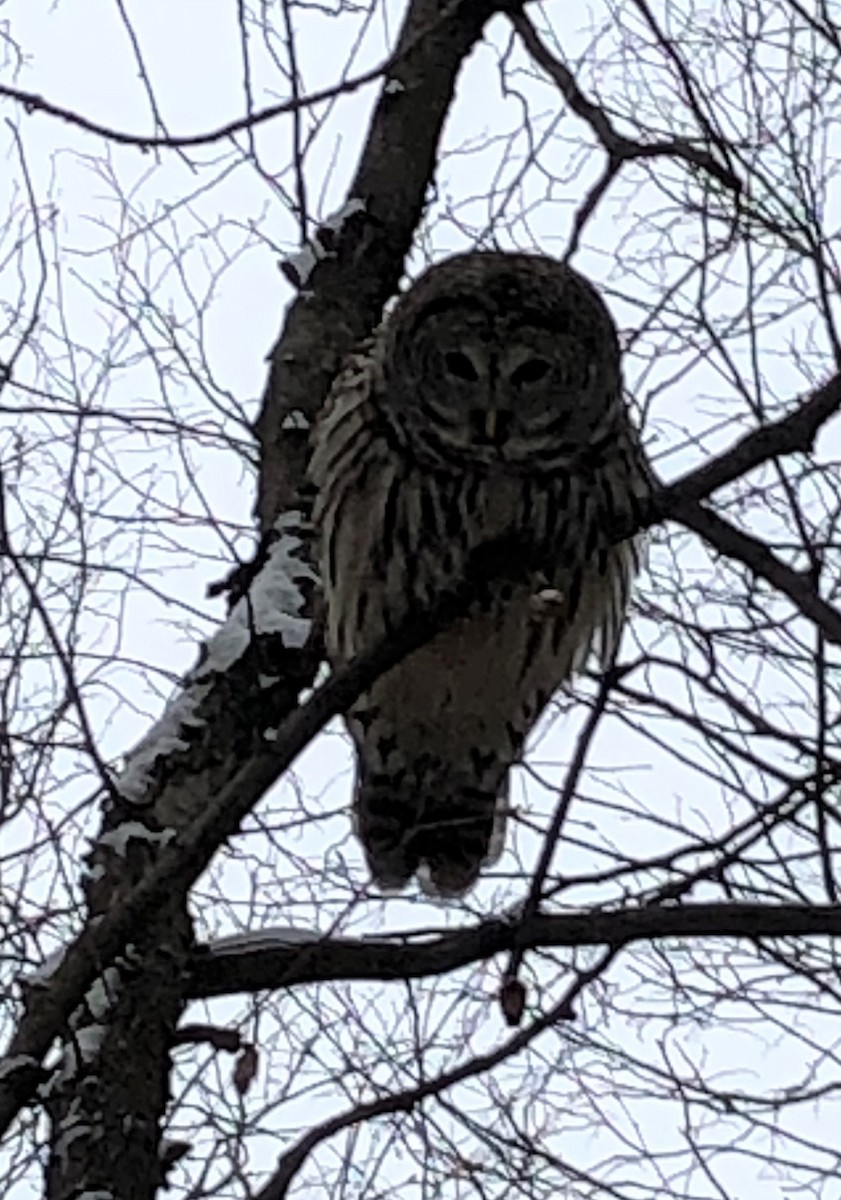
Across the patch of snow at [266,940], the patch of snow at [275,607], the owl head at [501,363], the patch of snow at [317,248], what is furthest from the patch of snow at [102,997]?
the patch of snow at [317,248]

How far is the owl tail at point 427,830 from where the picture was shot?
4281mm

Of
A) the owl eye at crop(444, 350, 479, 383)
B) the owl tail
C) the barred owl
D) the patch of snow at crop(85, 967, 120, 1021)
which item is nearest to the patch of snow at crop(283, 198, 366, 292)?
the barred owl

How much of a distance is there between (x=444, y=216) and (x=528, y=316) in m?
0.84

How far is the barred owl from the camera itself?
4.06m

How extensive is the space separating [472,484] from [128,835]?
2.66 ft

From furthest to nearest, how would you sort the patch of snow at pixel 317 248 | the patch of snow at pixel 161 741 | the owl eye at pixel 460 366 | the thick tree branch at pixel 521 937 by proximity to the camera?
the patch of snow at pixel 317 248 < the owl eye at pixel 460 366 < the patch of snow at pixel 161 741 < the thick tree branch at pixel 521 937

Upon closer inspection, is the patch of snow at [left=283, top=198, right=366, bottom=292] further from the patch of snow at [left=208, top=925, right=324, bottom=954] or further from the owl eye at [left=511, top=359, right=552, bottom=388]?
the patch of snow at [left=208, top=925, right=324, bottom=954]

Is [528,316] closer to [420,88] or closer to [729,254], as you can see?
[729,254]

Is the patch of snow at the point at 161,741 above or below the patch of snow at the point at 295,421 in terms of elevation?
below

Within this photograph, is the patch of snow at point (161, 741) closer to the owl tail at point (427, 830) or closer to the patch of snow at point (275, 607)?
the patch of snow at point (275, 607)

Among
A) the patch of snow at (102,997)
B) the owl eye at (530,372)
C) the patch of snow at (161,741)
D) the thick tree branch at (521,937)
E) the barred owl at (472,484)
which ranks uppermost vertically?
the owl eye at (530,372)

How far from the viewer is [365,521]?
4180 mm

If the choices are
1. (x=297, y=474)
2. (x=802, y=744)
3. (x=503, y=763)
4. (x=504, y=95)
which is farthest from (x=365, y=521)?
(x=802, y=744)

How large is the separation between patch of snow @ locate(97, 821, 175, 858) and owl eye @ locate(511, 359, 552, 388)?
0.98 metres
